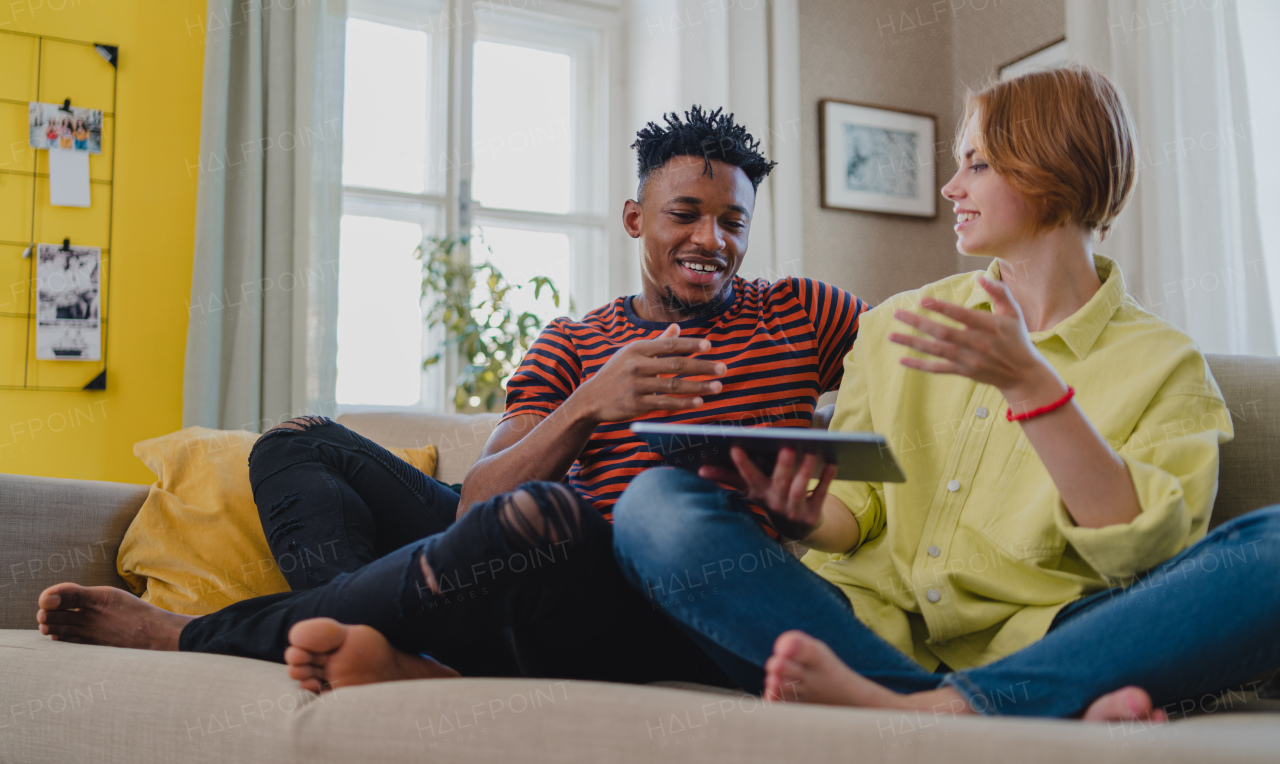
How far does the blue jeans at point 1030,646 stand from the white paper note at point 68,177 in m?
2.28

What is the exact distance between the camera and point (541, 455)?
1.28 meters

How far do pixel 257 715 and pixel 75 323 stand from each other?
2077 mm

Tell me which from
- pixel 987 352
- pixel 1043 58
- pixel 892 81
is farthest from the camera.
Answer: pixel 892 81

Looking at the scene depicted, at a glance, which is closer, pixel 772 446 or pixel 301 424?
pixel 772 446

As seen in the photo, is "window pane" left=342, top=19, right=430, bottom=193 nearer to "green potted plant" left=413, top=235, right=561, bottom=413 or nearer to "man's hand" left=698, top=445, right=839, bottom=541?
"green potted plant" left=413, top=235, right=561, bottom=413

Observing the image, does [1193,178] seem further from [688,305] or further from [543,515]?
[543,515]

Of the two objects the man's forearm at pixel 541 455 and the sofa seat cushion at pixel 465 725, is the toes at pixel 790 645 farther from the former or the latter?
the man's forearm at pixel 541 455

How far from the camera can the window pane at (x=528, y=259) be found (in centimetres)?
319

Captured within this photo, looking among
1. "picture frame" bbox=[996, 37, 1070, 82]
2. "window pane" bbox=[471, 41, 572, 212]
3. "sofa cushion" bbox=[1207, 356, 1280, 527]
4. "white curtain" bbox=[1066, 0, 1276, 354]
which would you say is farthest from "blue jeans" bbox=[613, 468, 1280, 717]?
"window pane" bbox=[471, 41, 572, 212]

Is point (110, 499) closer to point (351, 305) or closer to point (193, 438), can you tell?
point (193, 438)

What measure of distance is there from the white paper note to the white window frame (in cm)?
72

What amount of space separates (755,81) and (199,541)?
7.56ft

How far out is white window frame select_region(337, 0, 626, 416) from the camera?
3.16 metres

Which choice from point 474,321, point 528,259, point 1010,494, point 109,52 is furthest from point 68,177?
point 1010,494
